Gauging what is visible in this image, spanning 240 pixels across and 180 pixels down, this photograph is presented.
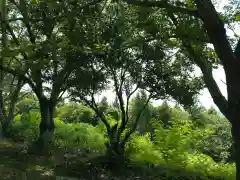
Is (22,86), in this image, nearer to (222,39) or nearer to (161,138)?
(161,138)

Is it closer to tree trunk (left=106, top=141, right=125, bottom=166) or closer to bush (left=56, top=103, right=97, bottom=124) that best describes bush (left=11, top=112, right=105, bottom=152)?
tree trunk (left=106, top=141, right=125, bottom=166)

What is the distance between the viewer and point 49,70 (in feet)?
35.6

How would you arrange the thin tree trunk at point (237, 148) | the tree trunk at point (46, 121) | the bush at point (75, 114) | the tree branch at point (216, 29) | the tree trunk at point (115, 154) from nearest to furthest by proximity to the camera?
the thin tree trunk at point (237, 148)
the tree branch at point (216, 29)
the tree trunk at point (115, 154)
the tree trunk at point (46, 121)
the bush at point (75, 114)

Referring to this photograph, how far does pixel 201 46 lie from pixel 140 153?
4.16m

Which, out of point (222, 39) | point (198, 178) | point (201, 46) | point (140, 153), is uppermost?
point (201, 46)

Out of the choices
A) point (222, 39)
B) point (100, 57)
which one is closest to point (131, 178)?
point (100, 57)

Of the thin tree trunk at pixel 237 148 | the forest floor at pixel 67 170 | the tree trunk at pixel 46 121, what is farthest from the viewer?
the tree trunk at pixel 46 121

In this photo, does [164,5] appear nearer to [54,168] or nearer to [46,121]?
[54,168]

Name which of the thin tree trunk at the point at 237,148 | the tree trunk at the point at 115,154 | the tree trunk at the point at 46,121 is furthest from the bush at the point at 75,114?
the thin tree trunk at the point at 237,148

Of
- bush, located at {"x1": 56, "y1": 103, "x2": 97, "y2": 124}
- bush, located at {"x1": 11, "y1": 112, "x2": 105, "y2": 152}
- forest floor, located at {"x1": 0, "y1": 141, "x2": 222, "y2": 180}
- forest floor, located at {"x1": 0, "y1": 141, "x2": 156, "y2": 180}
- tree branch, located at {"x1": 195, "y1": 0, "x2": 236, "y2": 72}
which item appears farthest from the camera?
bush, located at {"x1": 56, "y1": 103, "x2": 97, "y2": 124}

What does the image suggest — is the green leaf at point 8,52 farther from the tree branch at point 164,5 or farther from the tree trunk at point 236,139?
the tree trunk at point 236,139

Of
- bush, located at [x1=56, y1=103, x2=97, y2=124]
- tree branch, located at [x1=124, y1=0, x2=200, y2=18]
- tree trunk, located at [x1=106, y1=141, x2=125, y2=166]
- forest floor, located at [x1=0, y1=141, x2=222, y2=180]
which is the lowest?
forest floor, located at [x1=0, y1=141, x2=222, y2=180]

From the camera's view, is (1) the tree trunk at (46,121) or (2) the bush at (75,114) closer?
A: (1) the tree trunk at (46,121)

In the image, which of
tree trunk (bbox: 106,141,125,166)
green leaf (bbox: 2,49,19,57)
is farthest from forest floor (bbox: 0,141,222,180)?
green leaf (bbox: 2,49,19,57)
